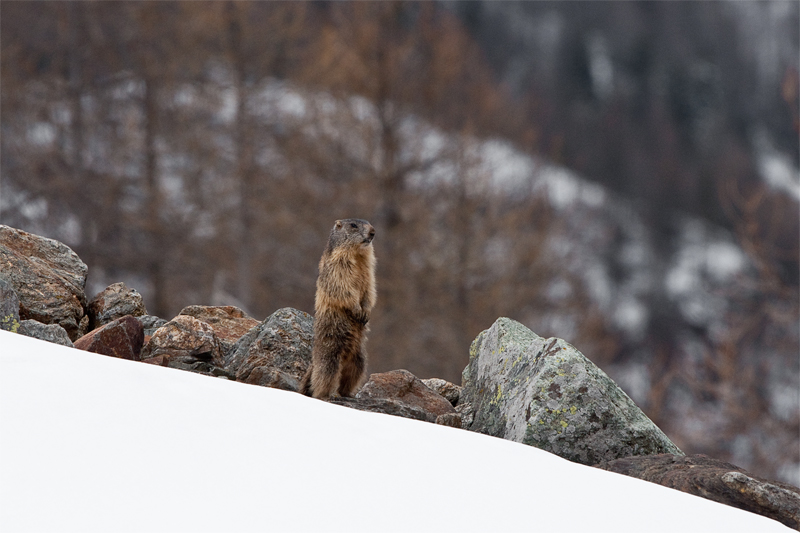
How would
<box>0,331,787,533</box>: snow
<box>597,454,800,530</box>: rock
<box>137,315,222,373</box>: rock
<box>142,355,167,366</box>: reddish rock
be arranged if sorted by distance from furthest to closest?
<box>137,315,222,373</box>: rock < <box>142,355,167,366</box>: reddish rock < <box>597,454,800,530</box>: rock < <box>0,331,787,533</box>: snow

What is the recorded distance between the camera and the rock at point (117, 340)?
6.87 meters

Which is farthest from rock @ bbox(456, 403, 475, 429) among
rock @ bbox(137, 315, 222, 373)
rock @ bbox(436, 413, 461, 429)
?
rock @ bbox(137, 315, 222, 373)

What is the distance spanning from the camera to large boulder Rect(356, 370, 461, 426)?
7676 mm

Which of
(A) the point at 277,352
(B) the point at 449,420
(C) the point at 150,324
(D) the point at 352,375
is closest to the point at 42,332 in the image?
(C) the point at 150,324

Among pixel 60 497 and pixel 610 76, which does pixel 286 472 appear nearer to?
pixel 60 497

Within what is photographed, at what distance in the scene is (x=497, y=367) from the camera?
7.24 m

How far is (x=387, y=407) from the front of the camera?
22.6 ft

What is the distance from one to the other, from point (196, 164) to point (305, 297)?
6.26m

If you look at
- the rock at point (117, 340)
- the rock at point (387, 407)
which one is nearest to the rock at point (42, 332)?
the rock at point (117, 340)

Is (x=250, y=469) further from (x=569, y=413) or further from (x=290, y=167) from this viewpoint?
(x=290, y=167)

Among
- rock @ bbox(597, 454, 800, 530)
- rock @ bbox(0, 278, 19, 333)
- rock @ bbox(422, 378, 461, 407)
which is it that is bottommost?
rock @ bbox(597, 454, 800, 530)

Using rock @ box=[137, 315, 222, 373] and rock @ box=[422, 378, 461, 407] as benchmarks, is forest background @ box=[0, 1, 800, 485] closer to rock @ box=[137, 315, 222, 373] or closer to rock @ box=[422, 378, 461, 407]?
rock @ box=[422, 378, 461, 407]

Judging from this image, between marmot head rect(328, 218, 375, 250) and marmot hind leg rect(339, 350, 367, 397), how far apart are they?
1.03m

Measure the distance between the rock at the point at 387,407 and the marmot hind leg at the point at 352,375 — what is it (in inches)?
8.3
